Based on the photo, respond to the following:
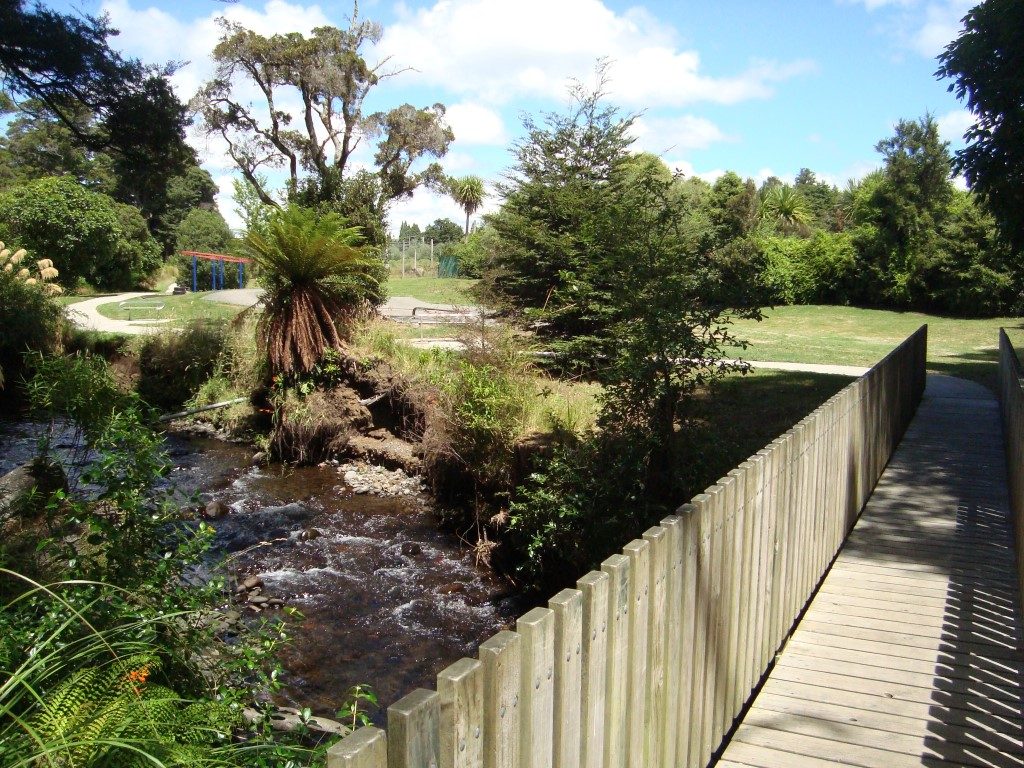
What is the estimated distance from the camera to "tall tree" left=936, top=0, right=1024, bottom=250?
35.4ft

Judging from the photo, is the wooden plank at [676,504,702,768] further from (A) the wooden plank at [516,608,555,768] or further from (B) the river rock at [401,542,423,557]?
(B) the river rock at [401,542,423,557]

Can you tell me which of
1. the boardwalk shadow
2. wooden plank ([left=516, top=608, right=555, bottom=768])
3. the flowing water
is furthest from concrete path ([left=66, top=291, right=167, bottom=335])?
wooden plank ([left=516, top=608, right=555, bottom=768])

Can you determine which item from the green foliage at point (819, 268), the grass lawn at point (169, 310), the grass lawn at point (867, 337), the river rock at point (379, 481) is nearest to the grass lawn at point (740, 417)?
the grass lawn at point (867, 337)

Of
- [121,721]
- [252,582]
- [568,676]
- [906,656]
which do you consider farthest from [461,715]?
[252,582]

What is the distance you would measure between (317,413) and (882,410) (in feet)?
30.3

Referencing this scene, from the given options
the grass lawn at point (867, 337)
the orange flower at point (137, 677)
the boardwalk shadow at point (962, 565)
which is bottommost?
the boardwalk shadow at point (962, 565)

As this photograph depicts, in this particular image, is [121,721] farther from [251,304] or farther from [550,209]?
[251,304]

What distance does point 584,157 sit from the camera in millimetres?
14945

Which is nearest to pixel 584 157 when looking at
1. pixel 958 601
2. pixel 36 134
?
pixel 958 601

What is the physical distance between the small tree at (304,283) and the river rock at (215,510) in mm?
3460

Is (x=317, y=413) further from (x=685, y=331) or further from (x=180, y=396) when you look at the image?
(x=685, y=331)

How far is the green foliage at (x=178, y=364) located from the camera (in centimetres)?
1666

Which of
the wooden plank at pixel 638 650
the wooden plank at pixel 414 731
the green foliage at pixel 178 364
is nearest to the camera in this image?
the wooden plank at pixel 414 731

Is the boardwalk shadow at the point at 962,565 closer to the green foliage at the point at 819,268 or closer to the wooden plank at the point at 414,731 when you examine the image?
the wooden plank at the point at 414,731
